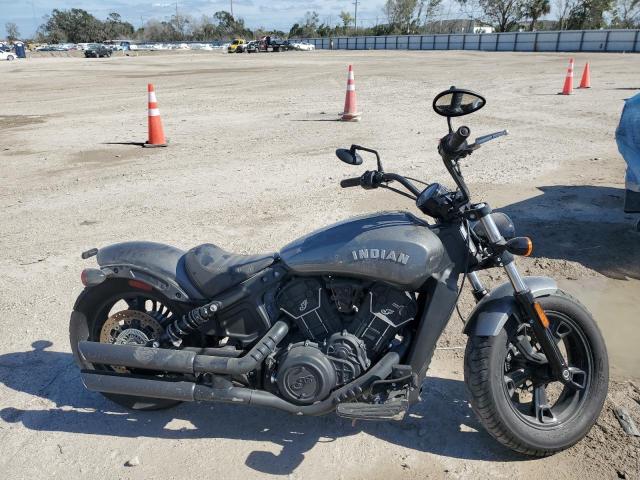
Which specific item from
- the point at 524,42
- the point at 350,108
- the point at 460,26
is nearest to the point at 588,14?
the point at 460,26

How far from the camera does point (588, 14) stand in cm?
7181

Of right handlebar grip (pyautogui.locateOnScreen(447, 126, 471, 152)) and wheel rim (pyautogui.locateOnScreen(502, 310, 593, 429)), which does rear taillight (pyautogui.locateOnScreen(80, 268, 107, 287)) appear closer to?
right handlebar grip (pyautogui.locateOnScreen(447, 126, 471, 152))

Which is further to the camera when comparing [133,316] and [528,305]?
[133,316]

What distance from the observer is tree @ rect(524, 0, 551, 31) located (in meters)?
77.4

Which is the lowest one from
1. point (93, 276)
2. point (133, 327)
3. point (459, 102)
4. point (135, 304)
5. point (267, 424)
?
point (267, 424)

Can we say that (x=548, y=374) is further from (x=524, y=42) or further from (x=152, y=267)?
(x=524, y=42)

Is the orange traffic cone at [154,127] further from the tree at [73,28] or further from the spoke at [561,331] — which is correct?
the tree at [73,28]

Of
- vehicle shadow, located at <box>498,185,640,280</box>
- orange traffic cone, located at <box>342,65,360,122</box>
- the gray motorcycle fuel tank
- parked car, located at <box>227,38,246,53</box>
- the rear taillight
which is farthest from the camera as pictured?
parked car, located at <box>227,38,246,53</box>

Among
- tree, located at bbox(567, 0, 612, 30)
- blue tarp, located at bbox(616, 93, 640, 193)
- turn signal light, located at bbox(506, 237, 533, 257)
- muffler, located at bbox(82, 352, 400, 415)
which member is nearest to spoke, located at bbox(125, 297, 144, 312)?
muffler, located at bbox(82, 352, 400, 415)

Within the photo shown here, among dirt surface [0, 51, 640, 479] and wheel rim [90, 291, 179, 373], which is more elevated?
wheel rim [90, 291, 179, 373]

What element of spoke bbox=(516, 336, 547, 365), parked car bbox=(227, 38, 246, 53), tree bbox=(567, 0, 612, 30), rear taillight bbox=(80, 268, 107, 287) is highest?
tree bbox=(567, 0, 612, 30)

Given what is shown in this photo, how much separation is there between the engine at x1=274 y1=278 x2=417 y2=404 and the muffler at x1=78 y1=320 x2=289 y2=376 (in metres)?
0.11

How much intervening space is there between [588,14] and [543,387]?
81.6 meters

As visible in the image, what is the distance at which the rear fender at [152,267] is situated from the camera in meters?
3.07
